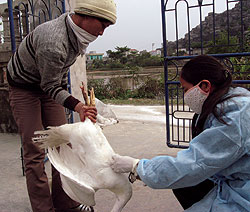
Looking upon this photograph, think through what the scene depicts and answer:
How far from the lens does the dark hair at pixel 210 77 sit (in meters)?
1.48

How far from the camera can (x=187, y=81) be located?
60.9 inches

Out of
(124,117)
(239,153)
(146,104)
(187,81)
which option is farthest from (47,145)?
(146,104)

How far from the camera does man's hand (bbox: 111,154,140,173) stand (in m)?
1.64

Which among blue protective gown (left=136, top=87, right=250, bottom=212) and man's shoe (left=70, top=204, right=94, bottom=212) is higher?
blue protective gown (left=136, top=87, right=250, bottom=212)

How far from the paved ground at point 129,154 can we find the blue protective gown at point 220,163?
101 cm

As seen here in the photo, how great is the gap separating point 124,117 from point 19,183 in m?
3.76

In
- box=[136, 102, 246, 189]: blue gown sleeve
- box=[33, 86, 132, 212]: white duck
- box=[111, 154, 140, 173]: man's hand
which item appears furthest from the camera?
box=[33, 86, 132, 212]: white duck

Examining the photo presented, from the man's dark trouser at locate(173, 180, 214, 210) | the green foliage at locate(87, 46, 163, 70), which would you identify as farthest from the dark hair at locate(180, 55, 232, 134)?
the green foliage at locate(87, 46, 163, 70)

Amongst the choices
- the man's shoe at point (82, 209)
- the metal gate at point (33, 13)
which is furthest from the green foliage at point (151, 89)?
the man's shoe at point (82, 209)

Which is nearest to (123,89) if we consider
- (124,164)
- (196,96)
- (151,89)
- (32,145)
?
(151,89)

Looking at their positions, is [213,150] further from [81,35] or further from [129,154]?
[129,154]

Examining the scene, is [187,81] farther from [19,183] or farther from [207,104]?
[19,183]

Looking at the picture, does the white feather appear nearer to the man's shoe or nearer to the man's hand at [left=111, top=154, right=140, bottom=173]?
the man's hand at [left=111, top=154, right=140, bottom=173]

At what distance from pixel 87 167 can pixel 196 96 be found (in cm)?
79
